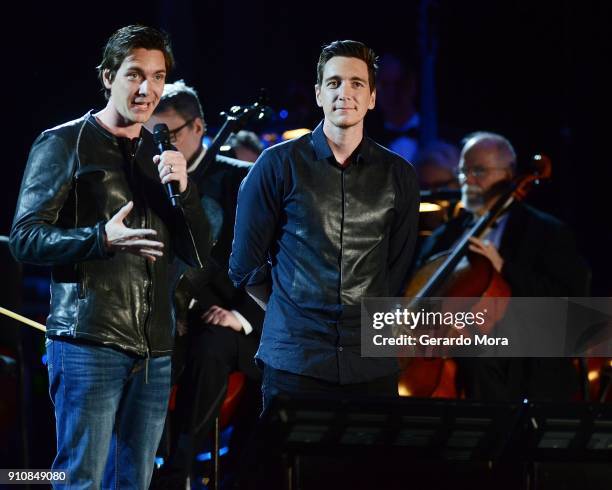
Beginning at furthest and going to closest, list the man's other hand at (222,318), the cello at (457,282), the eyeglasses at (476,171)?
the eyeglasses at (476,171) → the cello at (457,282) → the man's other hand at (222,318)

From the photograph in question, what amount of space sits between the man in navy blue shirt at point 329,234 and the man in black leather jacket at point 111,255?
0.23 metres

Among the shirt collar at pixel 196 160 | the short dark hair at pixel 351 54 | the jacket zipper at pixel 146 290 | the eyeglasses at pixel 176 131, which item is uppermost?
the eyeglasses at pixel 176 131

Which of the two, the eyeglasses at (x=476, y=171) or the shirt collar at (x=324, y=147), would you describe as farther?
the eyeglasses at (x=476, y=171)

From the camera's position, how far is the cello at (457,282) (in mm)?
4934

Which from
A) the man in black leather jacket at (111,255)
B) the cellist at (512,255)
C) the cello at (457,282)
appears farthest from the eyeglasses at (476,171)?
the man in black leather jacket at (111,255)

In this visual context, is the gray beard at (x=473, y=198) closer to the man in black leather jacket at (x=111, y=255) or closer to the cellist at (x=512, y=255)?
the cellist at (x=512, y=255)

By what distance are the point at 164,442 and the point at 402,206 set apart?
70.6 inches

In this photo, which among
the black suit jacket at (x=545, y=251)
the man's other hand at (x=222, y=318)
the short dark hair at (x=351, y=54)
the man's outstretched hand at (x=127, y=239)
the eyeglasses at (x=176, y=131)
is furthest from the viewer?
the black suit jacket at (x=545, y=251)

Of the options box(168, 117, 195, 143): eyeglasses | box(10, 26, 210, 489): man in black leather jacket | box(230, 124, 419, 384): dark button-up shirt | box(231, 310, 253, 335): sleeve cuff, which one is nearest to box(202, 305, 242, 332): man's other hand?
box(231, 310, 253, 335): sleeve cuff

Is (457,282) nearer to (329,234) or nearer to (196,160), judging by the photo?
(196,160)

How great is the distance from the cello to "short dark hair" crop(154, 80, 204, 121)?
1285 millimetres

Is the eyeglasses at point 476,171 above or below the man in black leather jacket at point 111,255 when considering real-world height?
above

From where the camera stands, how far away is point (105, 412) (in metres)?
3.00

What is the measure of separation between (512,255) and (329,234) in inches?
86.2
